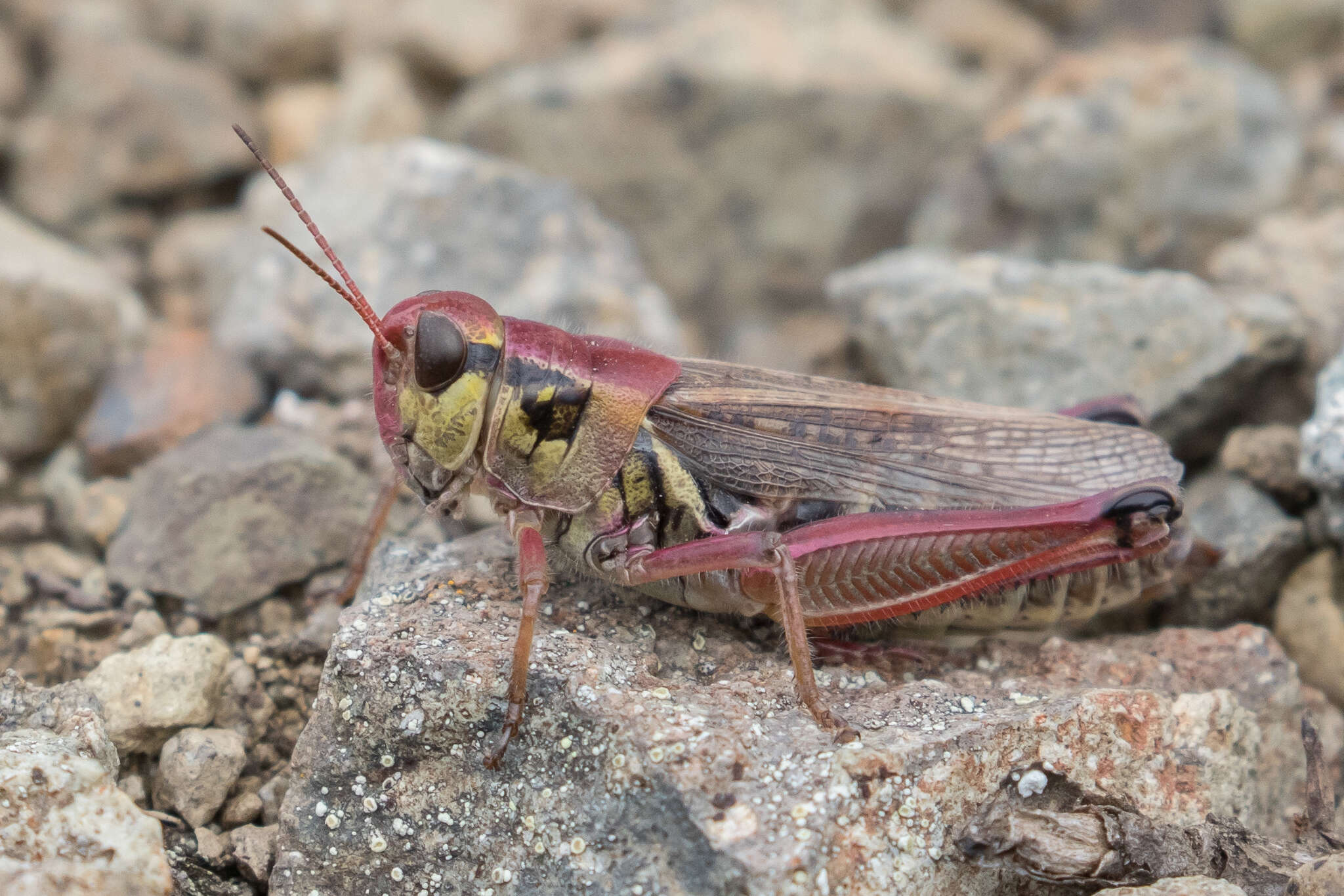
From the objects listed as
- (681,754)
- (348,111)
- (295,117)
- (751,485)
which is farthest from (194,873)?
(295,117)

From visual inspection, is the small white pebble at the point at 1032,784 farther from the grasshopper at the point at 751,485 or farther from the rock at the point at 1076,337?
the rock at the point at 1076,337

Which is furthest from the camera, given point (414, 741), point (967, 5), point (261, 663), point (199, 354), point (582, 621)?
point (967, 5)

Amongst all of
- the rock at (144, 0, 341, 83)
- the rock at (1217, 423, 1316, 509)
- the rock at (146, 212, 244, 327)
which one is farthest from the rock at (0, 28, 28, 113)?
the rock at (1217, 423, 1316, 509)

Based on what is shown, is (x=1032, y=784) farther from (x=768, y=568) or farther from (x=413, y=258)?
(x=413, y=258)

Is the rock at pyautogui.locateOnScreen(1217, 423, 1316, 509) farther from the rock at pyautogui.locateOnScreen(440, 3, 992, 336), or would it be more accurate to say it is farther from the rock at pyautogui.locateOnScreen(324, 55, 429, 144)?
the rock at pyautogui.locateOnScreen(324, 55, 429, 144)

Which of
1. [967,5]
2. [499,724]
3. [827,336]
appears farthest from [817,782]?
[967,5]

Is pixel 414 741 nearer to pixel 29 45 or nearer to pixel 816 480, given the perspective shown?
pixel 816 480
